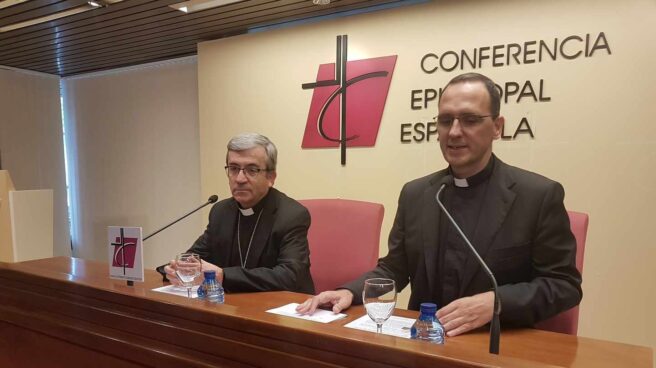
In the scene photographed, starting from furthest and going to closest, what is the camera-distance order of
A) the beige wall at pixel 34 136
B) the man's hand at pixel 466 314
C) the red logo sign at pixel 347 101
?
the beige wall at pixel 34 136, the red logo sign at pixel 347 101, the man's hand at pixel 466 314

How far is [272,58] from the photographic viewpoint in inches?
139

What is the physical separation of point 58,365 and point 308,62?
2569mm

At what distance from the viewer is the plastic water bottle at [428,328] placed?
0.99m

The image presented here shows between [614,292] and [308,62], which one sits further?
[308,62]

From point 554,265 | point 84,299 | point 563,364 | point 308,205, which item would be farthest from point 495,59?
point 84,299

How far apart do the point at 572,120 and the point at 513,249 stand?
1546 millimetres

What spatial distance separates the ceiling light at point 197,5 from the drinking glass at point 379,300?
245 centimetres

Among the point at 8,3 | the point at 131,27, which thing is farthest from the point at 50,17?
the point at 131,27

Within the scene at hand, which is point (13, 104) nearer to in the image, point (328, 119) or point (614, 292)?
point (328, 119)

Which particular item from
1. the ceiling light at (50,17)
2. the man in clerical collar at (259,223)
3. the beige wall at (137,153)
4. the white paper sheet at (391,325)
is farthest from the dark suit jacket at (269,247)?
the beige wall at (137,153)

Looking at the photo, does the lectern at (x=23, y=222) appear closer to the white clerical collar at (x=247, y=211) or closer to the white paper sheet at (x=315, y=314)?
the white clerical collar at (x=247, y=211)

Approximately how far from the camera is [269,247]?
186 centimetres

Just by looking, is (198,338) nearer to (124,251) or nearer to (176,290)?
(176,290)

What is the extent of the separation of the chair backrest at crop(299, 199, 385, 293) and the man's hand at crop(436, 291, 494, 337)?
85cm
